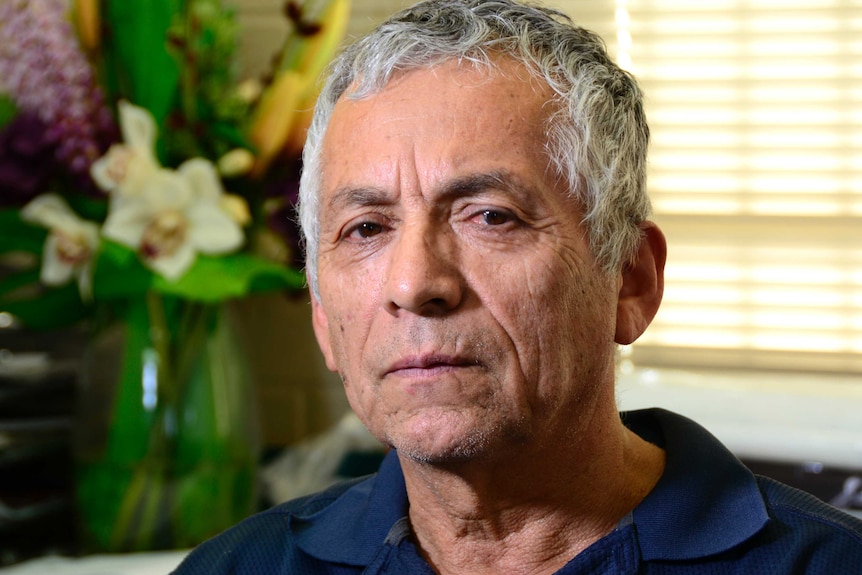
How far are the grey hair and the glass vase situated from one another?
761mm

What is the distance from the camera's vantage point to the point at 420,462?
39.2 inches

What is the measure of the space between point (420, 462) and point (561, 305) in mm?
198

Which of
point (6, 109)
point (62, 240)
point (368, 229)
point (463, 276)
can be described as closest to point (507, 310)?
point (463, 276)

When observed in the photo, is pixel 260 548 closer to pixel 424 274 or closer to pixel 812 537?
pixel 424 274

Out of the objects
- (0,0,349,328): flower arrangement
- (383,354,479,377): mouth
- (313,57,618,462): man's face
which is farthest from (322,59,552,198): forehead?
(0,0,349,328): flower arrangement

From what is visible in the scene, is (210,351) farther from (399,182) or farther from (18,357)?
(399,182)

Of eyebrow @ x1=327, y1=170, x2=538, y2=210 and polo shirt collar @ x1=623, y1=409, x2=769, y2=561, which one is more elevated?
eyebrow @ x1=327, y1=170, x2=538, y2=210

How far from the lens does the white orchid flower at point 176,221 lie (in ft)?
5.32

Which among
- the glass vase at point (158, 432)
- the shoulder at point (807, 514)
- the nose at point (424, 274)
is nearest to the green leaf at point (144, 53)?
the glass vase at point (158, 432)

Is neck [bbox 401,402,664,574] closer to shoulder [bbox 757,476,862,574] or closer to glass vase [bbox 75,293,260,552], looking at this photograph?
shoulder [bbox 757,476,862,574]

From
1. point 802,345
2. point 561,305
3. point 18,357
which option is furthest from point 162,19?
point 802,345

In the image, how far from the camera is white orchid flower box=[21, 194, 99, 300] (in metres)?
1.65

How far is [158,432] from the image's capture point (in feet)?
5.60

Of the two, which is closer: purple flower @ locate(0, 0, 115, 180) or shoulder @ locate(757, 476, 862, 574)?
shoulder @ locate(757, 476, 862, 574)
